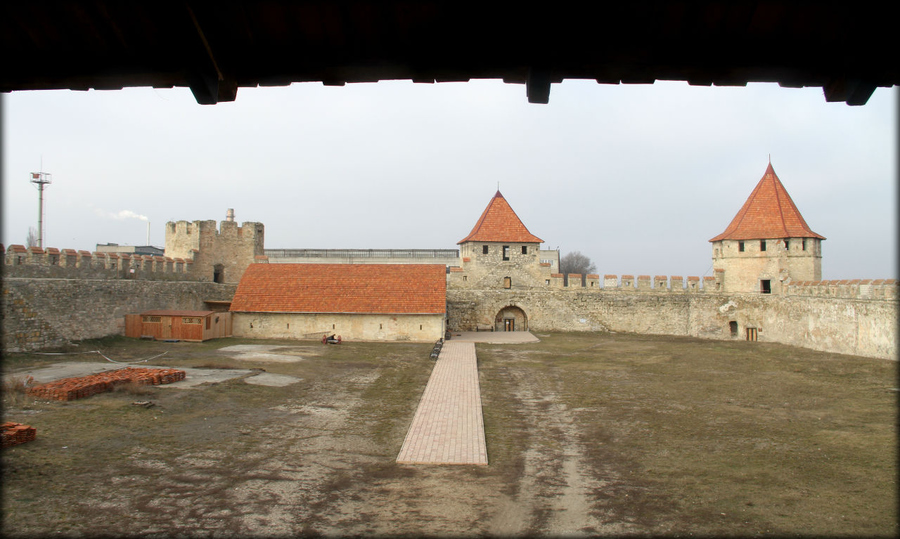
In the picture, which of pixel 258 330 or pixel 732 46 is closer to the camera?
pixel 732 46

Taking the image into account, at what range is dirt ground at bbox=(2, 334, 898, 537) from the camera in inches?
218

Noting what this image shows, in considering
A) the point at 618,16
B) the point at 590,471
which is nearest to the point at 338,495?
the point at 590,471

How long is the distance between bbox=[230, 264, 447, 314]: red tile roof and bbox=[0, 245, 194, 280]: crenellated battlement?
11.4ft

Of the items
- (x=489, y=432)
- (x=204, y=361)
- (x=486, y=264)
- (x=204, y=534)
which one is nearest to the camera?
(x=204, y=534)

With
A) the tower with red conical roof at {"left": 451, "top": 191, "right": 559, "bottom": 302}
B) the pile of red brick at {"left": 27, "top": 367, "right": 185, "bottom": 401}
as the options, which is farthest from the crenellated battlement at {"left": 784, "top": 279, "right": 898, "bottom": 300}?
the pile of red brick at {"left": 27, "top": 367, "right": 185, "bottom": 401}

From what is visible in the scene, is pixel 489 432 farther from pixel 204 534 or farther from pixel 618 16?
pixel 618 16

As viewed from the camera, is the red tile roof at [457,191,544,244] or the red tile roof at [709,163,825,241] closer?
the red tile roof at [709,163,825,241]

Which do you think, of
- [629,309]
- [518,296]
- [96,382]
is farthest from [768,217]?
[96,382]

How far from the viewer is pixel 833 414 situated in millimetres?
10562

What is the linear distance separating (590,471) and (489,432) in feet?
7.57

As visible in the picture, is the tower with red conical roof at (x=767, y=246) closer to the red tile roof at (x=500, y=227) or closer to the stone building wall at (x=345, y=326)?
the red tile roof at (x=500, y=227)

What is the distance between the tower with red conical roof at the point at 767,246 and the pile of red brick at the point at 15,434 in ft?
88.5

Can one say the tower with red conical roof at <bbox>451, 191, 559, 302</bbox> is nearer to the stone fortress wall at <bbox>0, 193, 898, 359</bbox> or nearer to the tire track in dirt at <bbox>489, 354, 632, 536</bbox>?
the stone fortress wall at <bbox>0, 193, 898, 359</bbox>

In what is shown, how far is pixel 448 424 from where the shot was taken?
31.3ft
